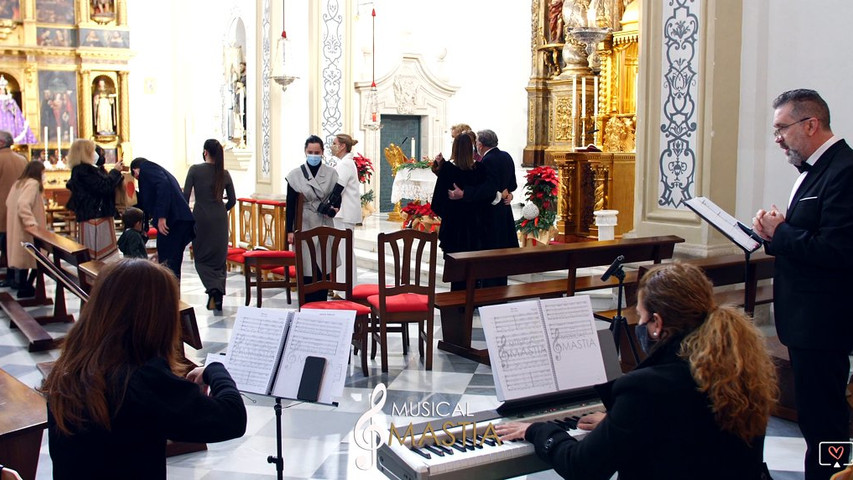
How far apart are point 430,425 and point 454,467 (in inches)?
8.9

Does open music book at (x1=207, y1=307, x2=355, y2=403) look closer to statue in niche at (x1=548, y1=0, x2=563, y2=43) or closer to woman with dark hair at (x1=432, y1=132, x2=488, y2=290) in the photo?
woman with dark hair at (x1=432, y1=132, x2=488, y2=290)

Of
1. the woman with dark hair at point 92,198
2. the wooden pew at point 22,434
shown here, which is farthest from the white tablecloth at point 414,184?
the wooden pew at point 22,434

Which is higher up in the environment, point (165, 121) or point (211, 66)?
point (211, 66)

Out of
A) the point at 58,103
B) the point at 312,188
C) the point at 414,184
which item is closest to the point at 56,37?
the point at 58,103

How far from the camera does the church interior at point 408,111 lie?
18.1ft

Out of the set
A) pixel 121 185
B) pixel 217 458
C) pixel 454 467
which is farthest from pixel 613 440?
pixel 121 185

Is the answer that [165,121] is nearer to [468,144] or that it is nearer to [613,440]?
[468,144]

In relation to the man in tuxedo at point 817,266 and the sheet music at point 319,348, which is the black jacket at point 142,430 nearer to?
the sheet music at point 319,348

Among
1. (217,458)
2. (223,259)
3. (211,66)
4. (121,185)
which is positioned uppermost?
(211,66)

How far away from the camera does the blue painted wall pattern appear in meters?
6.12

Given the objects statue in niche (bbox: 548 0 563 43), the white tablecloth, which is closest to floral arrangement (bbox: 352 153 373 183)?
the white tablecloth

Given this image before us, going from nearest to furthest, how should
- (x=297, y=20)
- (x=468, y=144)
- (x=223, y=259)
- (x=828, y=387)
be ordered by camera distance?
(x=828, y=387)
(x=468, y=144)
(x=223, y=259)
(x=297, y=20)

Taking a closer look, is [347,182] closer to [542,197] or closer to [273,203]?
[542,197]

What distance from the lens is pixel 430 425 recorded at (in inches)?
100
